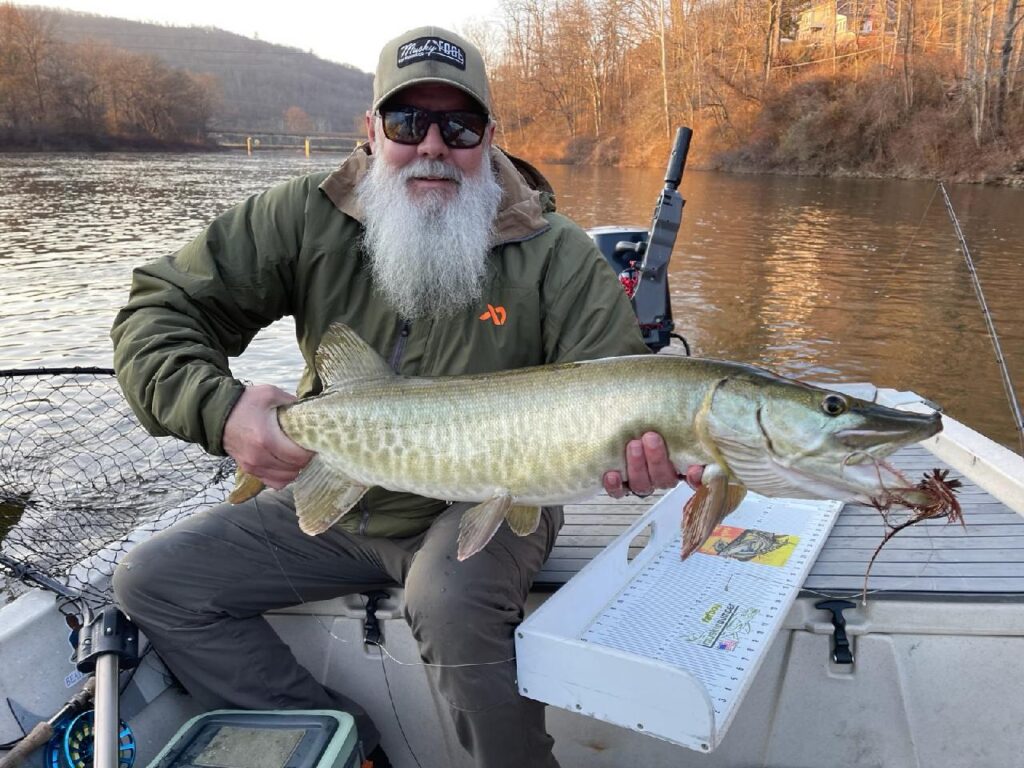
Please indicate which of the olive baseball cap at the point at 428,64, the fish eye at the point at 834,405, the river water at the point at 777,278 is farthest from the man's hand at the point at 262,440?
the river water at the point at 777,278

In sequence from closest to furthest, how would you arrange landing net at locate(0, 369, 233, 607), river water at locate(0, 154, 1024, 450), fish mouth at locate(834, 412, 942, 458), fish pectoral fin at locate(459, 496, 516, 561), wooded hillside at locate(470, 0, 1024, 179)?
fish mouth at locate(834, 412, 942, 458)
fish pectoral fin at locate(459, 496, 516, 561)
landing net at locate(0, 369, 233, 607)
river water at locate(0, 154, 1024, 450)
wooded hillside at locate(470, 0, 1024, 179)

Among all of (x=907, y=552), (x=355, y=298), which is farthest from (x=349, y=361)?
(x=907, y=552)

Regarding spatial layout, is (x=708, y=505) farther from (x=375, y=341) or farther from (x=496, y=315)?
(x=375, y=341)

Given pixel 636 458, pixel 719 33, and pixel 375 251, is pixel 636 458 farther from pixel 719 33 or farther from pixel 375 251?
pixel 719 33

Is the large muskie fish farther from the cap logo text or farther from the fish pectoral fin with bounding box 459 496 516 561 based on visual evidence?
the cap logo text

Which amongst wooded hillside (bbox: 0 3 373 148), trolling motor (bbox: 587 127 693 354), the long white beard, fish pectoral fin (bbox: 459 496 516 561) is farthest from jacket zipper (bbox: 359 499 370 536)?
wooded hillside (bbox: 0 3 373 148)

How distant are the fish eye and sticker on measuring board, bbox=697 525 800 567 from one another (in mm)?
886

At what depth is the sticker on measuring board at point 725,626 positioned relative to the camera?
88.5 inches

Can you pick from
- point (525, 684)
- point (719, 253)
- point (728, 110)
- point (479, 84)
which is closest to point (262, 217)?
point (479, 84)

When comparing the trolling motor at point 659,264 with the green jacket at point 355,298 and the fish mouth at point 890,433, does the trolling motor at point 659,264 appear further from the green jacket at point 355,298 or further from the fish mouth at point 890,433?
the fish mouth at point 890,433

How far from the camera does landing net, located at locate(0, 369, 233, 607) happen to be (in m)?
4.57

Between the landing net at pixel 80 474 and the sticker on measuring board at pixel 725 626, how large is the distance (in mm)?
2259

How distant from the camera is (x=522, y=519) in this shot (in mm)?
2270

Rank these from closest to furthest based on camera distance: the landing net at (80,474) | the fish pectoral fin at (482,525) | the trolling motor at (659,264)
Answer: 1. the fish pectoral fin at (482,525)
2. the landing net at (80,474)
3. the trolling motor at (659,264)
